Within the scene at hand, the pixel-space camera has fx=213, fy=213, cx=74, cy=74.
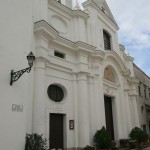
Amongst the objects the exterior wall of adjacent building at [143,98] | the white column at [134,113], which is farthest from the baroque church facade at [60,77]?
the exterior wall of adjacent building at [143,98]

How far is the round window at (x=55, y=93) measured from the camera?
12.9m

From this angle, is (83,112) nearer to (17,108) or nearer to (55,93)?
(55,93)

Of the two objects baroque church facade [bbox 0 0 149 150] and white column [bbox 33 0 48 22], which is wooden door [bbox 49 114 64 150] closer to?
baroque church facade [bbox 0 0 149 150]

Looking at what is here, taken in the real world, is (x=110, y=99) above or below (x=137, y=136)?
above

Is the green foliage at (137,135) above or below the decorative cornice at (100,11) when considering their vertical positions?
below

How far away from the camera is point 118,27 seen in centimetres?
2231

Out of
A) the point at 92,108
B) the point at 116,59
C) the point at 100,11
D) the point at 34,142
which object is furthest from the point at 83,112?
the point at 100,11

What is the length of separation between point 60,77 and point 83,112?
8.63 feet

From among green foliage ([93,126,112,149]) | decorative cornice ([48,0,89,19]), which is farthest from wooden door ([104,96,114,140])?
decorative cornice ([48,0,89,19])

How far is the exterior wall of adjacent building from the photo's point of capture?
2466 cm

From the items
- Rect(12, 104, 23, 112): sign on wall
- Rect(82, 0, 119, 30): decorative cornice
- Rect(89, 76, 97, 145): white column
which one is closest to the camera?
Rect(12, 104, 23, 112): sign on wall

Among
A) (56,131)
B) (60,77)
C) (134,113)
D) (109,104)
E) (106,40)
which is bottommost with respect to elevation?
(56,131)

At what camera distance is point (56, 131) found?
12.5 meters

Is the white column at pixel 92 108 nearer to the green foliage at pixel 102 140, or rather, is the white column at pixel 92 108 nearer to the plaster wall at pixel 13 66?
the green foliage at pixel 102 140
